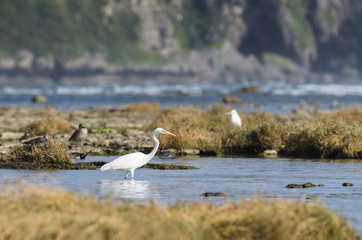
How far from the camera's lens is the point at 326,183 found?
17859mm

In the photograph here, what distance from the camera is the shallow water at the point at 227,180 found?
15367mm

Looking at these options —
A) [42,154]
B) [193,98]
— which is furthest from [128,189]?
[193,98]

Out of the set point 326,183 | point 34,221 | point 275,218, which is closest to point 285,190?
point 326,183

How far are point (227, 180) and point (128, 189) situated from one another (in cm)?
287

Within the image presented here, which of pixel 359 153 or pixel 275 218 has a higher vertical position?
pixel 359 153

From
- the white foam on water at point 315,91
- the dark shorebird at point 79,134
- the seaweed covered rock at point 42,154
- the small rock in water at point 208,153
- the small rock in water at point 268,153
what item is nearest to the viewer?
the seaweed covered rock at point 42,154

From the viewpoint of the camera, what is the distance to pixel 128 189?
659 inches

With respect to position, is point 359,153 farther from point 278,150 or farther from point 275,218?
point 275,218

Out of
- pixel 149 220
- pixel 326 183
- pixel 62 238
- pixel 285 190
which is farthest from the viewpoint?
pixel 326 183

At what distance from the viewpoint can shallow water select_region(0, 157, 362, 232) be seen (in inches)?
605

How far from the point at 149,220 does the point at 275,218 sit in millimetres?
1679

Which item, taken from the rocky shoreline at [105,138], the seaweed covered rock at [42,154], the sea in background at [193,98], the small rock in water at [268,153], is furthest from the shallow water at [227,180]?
the sea in background at [193,98]

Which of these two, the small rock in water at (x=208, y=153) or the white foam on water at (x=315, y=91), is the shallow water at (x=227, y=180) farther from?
the white foam on water at (x=315, y=91)

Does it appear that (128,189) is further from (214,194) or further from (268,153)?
(268,153)
